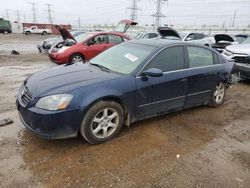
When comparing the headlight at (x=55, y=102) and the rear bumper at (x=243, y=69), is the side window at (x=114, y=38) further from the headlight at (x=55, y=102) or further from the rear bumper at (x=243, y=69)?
the headlight at (x=55, y=102)

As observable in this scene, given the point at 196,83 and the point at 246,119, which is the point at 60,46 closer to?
the point at 196,83

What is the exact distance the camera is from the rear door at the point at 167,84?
3.86 metres

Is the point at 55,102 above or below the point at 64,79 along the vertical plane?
below

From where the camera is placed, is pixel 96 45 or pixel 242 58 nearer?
pixel 242 58

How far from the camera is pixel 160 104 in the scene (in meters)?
Result: 4.04

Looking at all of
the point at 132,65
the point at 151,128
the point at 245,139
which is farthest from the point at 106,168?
the point at 245,139

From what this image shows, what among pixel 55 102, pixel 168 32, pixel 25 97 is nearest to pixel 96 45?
pixel 168 32

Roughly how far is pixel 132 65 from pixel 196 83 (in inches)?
56.1

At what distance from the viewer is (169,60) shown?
165 inches

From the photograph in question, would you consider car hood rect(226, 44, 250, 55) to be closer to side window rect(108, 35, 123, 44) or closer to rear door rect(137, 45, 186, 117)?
rear door rect(137, 45, 186, 117)

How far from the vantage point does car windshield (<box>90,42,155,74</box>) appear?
3.89 metres

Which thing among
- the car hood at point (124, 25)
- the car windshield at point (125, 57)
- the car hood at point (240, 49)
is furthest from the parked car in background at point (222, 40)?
the car windshield at point (125, 57)

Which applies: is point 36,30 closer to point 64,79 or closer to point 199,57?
point 199,57

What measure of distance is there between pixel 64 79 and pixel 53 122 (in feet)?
2.50
